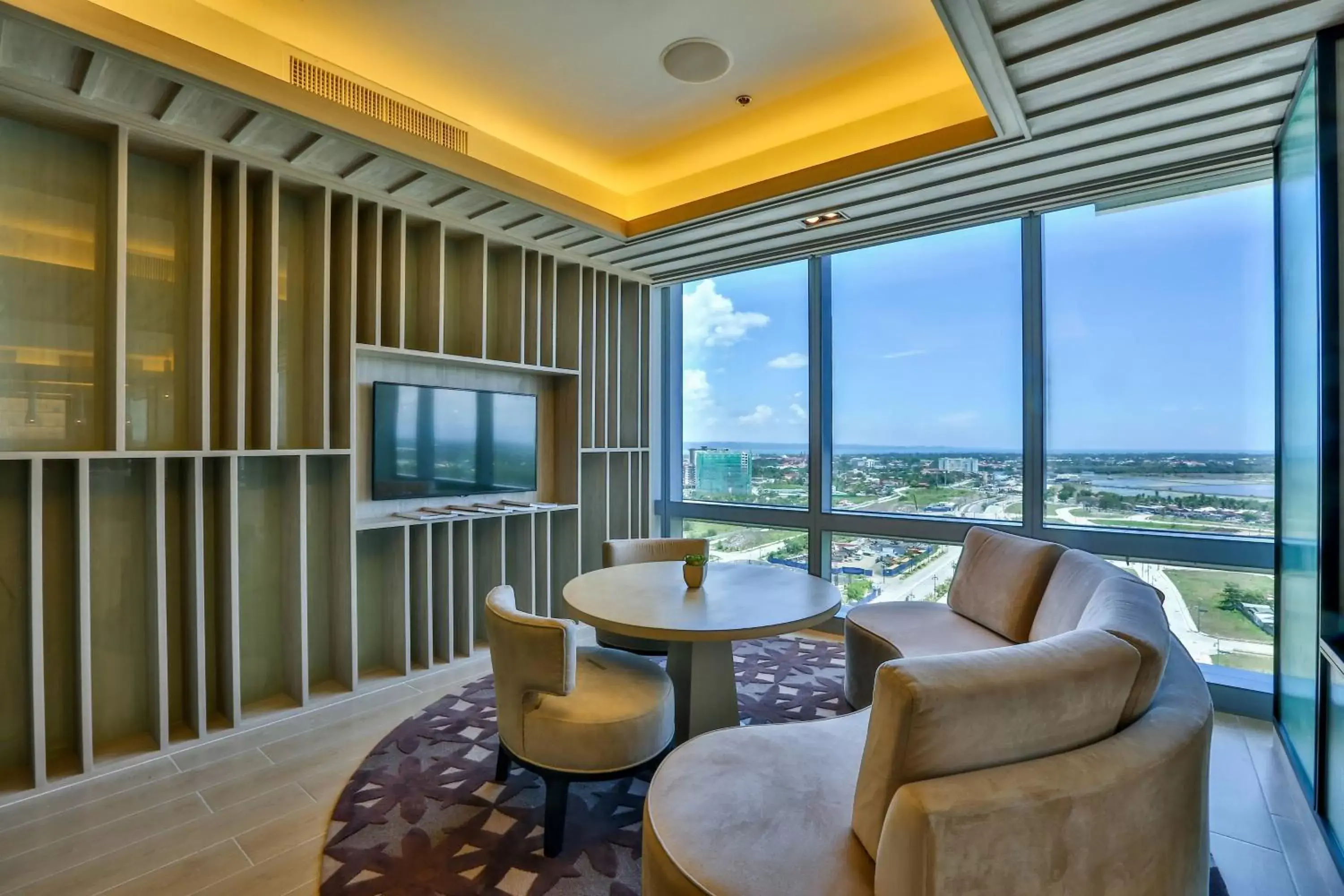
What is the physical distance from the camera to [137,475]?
285 cm

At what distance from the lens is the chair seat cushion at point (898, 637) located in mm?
2711

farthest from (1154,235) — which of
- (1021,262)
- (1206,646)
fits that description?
(1206,646)

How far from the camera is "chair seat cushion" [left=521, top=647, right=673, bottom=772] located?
2.06m

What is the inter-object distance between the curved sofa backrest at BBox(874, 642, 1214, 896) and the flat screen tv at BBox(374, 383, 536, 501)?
3.22 m

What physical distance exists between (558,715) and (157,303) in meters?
2.63

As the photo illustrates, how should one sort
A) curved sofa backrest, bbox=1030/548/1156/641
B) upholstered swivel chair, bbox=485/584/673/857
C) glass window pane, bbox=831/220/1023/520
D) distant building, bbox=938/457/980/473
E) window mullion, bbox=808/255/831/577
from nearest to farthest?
upholstered swivel chair, bbox=485/584/673/857 → curved sofa backrest, bbox=1030/548/1156/641 → glass window pane, bbox=831/220/1023/520 → distant building, bbox=938/457/980/473 → window mullion, bbox=808/255/831/577

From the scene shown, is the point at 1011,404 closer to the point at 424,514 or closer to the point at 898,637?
the point at 898,637

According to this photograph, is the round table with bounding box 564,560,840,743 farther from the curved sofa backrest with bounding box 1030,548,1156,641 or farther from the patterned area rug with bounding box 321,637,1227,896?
the curved sofa backrest with bounding box 1030,548,1156,641

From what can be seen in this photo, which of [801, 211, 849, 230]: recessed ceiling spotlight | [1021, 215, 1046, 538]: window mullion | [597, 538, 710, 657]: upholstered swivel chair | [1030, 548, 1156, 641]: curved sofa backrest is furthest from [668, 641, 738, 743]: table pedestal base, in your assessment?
[801, 211, 849, 230]: recessed ceiling spotlight

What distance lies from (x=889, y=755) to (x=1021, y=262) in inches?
141

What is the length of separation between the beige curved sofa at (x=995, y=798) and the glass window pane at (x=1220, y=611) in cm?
223

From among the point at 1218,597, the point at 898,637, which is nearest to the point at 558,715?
the point at 898,637

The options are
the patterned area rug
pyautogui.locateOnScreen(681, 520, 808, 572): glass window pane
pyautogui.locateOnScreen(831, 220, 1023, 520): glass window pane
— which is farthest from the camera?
pyautogui.locateOnScreen(681, 520, 808, 572): glass window pane

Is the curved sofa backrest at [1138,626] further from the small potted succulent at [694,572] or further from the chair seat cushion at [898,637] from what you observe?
the small potted succulent at [694,572]
